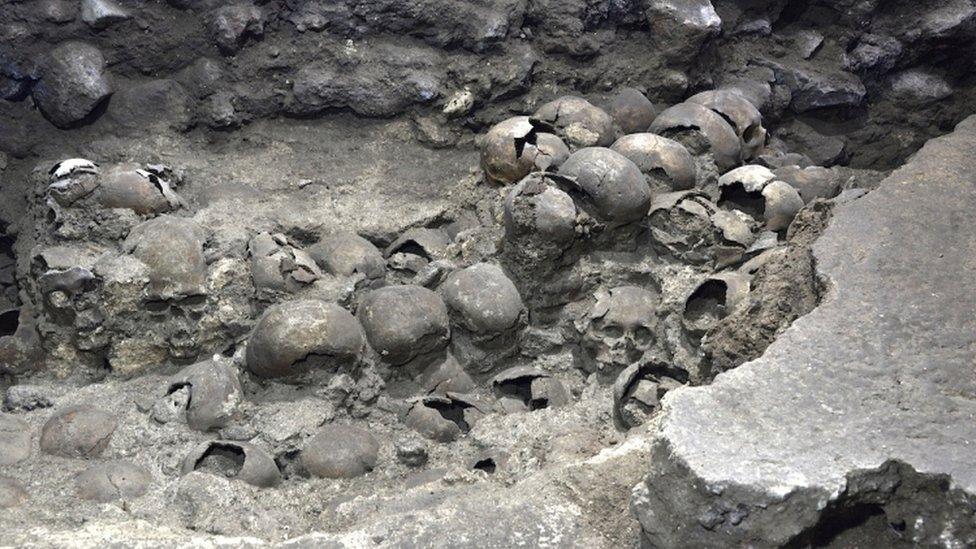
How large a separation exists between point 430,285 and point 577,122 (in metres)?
1.48

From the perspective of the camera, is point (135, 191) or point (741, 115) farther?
point (741, 115)

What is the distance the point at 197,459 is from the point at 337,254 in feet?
4.89

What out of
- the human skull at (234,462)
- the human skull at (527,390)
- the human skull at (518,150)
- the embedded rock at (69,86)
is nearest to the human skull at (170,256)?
the human skull at (234,462)

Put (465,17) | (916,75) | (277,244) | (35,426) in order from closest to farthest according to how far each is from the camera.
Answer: (35,426), (277,244), (465,17), (916,75)

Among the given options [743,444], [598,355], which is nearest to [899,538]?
[743,444]

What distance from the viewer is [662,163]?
5719mm

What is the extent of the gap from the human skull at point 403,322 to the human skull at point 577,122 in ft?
4.96

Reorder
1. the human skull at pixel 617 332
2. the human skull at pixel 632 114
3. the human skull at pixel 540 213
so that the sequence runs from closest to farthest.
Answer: the human skull at pixel 617 332
the human skull at pixel 540 213
the human skull at pixel 632 114

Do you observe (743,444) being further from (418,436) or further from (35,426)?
(35,426)

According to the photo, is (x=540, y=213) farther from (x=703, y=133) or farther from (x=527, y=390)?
(x=703, y=133)

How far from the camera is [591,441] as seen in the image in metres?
4.36

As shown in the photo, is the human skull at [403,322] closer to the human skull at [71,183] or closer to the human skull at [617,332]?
the human skull at [617,332]

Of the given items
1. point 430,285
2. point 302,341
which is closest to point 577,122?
point 430,285

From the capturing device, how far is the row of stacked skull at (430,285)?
489 cm
